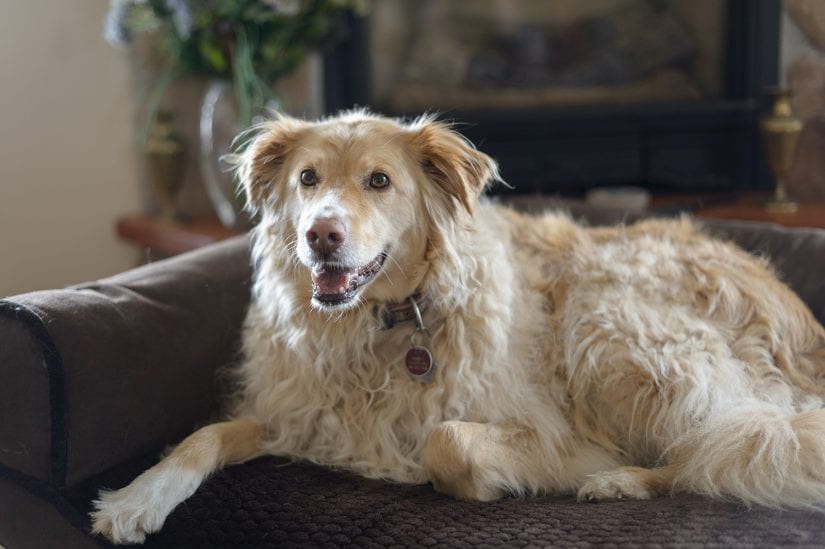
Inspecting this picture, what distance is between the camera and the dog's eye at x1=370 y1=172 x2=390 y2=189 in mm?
1742

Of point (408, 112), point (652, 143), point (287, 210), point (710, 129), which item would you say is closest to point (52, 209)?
point (408, 112)

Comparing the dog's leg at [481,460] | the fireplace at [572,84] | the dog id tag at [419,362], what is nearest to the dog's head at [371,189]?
the dog id tag at [419,362]

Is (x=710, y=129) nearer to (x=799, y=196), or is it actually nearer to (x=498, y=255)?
(x=799, y=196)

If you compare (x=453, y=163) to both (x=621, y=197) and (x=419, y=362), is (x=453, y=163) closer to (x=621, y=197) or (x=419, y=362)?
(x=419, y=362)

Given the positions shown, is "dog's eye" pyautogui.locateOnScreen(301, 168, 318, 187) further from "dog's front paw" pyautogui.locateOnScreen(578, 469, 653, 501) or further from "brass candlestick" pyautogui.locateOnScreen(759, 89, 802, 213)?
"brass candlestick" pyautogui.locateOnScreen(759, 89, 802, 213)

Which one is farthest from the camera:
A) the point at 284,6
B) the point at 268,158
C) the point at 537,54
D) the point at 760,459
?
the point at 537,54

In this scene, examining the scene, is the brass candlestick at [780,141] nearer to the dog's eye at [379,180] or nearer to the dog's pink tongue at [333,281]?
the dog's eye at [379,180]

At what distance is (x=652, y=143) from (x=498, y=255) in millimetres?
1830

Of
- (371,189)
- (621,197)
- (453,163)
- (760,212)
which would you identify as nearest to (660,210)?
(621,197)

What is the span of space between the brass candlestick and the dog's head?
1.73 metres

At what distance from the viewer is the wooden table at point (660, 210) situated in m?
3.14

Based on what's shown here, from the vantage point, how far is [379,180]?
1744mm

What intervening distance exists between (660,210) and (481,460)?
1.74 metres

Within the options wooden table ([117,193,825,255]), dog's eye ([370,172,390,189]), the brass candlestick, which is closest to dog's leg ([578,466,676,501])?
dog's eye ([370,172,390,189])
